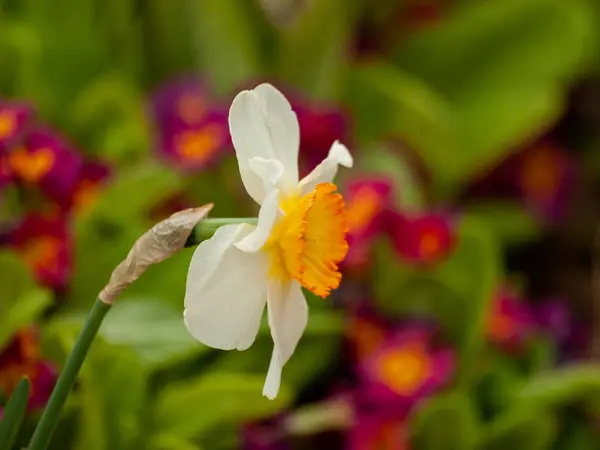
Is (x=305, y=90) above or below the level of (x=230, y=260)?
below

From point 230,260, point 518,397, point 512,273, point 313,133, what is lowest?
point 512,273

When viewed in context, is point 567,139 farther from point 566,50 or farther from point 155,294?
point 155,294

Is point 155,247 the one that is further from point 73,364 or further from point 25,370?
point 25,370

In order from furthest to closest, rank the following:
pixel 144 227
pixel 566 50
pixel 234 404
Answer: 1. pixel 566 50
2. pixel 144 227
3. pixel 234 404

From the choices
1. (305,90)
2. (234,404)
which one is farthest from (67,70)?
(234,404)

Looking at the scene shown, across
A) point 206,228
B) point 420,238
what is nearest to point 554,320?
point 420,238

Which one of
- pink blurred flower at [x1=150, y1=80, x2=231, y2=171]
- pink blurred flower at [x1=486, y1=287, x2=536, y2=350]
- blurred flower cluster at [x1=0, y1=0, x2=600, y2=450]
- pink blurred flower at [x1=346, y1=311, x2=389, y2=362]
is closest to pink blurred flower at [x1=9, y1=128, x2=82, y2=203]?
blurred flower cluster at [x1=0, y1=0, x2=600, y2=450]

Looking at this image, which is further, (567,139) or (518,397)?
(567,139)
